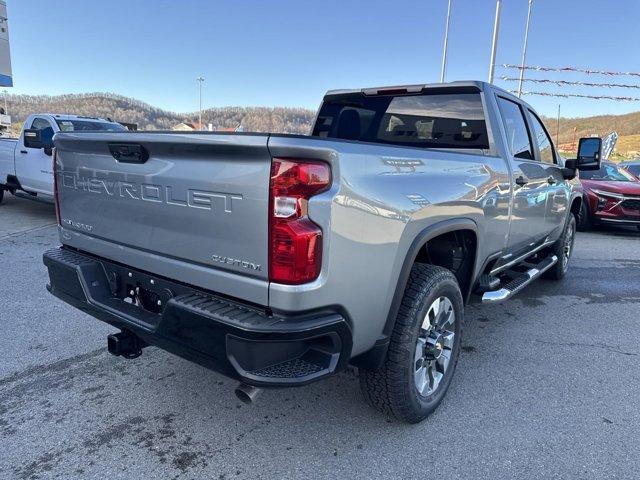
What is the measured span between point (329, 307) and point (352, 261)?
0.22 m

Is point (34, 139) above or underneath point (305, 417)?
above

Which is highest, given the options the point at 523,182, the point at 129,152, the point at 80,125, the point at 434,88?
the point at 434,88

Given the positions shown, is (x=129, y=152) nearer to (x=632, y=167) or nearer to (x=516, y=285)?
(x=516, y=285)

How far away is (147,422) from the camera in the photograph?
273cm

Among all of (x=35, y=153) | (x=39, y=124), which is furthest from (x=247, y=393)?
(x=39, y=124)

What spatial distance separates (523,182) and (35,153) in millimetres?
8511

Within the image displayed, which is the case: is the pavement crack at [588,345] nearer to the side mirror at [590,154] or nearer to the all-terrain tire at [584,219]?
the side mirror at [590,154]

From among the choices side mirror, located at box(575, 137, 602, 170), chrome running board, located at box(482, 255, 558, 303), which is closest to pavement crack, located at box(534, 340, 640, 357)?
chrome running board, located at box(482, 255, 558, 303)

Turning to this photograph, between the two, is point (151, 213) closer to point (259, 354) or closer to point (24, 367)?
point (259, 354)

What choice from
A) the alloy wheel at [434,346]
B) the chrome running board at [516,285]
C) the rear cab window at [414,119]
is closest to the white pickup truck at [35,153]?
the rear cab window at [414,119]

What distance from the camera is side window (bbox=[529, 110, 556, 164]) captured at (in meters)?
4.73

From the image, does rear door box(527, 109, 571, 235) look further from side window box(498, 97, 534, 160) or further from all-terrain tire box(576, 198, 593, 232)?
all-terrain tire box(576, 198, 593, 232)

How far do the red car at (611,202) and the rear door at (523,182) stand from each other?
608cm

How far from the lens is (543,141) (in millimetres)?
4969
